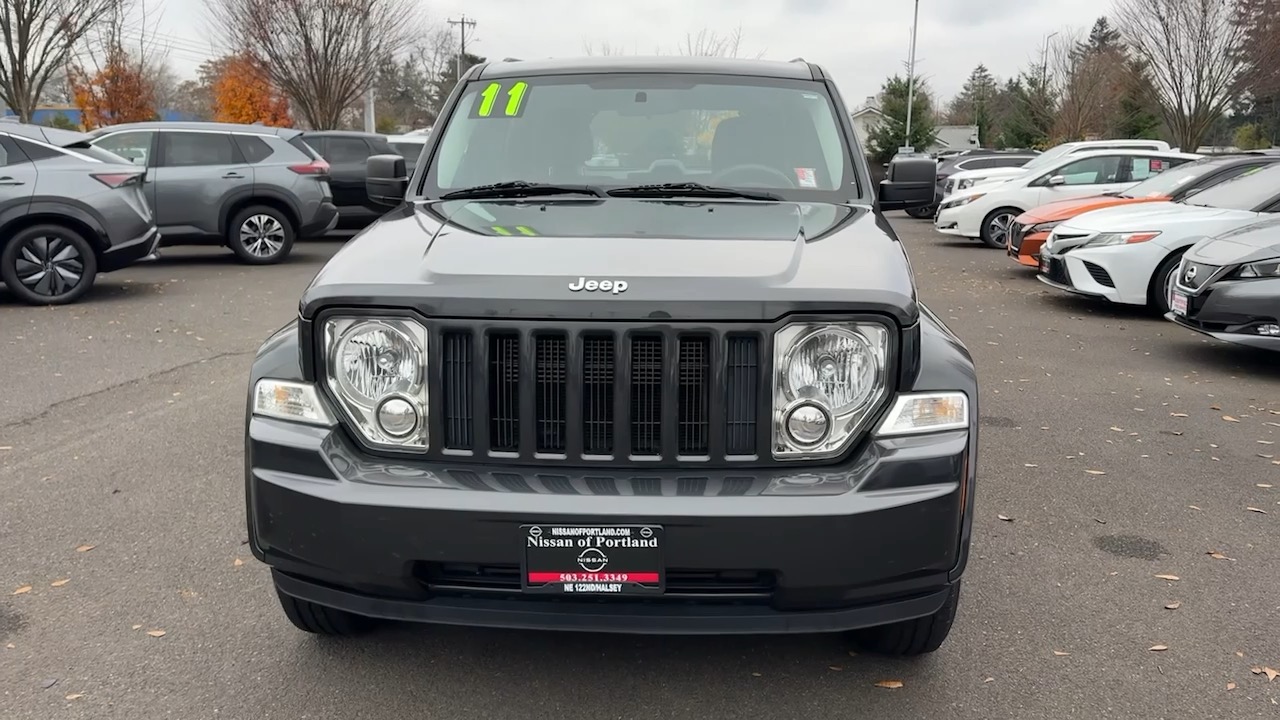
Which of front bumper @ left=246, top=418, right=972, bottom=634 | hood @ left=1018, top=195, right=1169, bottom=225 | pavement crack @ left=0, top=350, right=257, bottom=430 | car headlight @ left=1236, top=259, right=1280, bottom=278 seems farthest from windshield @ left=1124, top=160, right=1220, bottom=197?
front bumper @ left=246, top=418, right=972, bottom=634

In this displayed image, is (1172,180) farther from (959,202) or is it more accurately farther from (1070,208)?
(959,202)

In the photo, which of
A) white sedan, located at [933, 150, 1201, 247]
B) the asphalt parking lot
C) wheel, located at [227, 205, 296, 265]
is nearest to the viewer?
the asphalt parking lot

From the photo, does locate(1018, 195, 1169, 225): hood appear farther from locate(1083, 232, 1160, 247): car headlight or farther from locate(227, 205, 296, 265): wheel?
locate(227, 205, 296, 265): wheel

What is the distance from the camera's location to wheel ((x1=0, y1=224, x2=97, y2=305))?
9.86 metres

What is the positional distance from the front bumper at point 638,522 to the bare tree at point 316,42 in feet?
99.8

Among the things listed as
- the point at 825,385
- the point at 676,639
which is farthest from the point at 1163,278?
the point at 825,385


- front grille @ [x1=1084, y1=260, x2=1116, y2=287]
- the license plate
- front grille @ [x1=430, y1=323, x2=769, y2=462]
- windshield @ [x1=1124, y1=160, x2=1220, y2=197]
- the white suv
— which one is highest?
the white suv

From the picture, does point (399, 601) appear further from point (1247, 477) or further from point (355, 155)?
point (355, 155)

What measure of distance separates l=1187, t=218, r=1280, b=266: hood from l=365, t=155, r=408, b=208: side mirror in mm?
6104

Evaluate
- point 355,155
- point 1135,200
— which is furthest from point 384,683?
point 355,155

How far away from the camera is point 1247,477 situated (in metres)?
5.23

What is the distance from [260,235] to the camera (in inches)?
527

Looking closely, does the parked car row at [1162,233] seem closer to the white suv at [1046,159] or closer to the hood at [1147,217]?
the hood at [1147,217]

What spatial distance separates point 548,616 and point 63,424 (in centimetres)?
448
